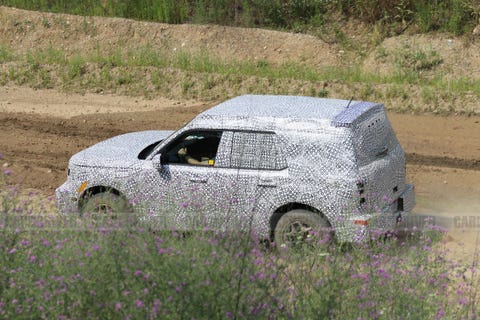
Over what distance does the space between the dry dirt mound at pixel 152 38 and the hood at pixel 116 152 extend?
9.76 metres

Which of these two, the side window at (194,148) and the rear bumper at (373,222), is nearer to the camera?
the rear bumper at (373,222)

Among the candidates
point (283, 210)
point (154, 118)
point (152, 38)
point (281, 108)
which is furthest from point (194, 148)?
point (152, 38)

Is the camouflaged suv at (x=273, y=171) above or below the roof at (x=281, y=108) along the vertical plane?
below

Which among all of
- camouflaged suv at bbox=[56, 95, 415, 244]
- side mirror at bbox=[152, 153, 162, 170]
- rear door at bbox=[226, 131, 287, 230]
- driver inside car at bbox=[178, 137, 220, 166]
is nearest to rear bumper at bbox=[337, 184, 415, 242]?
camouflaged suv at bbox=[56, 95, 415, 244]

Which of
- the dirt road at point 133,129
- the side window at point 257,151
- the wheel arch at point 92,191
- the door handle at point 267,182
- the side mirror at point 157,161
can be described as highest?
the side window at point 257,151

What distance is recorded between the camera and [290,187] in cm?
1131

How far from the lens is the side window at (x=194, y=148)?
11.9 meters

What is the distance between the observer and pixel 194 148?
12.2m

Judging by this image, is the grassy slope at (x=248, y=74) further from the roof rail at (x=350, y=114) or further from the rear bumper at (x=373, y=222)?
the rear bumper at (x=373, y=222)

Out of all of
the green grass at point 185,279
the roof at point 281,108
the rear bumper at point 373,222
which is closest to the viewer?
the green grass at point 185,279

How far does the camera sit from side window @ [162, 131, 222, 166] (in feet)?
39.2

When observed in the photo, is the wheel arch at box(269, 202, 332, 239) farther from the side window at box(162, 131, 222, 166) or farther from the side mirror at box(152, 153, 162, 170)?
the side mirror at box(152, 153, 162, 170)

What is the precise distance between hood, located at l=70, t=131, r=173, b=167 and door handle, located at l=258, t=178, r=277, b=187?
64.7 inches

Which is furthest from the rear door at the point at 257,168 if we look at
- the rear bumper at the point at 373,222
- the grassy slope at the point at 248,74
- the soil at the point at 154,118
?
the grassy slope at the point at 248,74
